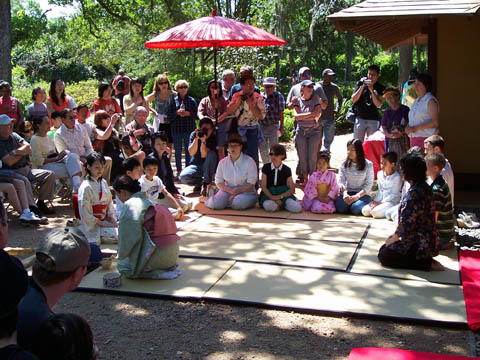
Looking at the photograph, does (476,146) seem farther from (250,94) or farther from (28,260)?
(28,260)

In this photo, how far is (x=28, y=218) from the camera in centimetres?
694

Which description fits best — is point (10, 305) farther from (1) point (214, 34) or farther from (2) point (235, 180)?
(1) point (214, 34)

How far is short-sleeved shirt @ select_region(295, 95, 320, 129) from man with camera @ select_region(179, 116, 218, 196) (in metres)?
1.36

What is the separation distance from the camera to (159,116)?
9.19m

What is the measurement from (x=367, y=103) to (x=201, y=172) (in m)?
A: 2.86

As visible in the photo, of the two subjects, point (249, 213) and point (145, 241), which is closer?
point (145, 241)

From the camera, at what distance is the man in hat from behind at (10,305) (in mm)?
1646

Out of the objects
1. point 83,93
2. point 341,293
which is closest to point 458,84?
point 341,293

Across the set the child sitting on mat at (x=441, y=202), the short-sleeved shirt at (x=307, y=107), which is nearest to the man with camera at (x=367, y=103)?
the short-sleeved shirt at (x=307, y=107)

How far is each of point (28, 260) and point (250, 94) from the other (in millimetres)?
3823

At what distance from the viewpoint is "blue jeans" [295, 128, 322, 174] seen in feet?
28.5

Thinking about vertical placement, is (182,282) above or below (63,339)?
below

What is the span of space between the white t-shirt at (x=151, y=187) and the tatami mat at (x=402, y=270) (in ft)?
8.48

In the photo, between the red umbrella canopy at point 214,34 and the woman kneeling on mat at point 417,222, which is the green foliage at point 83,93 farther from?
the woman kneeling on mat at point 417,222
